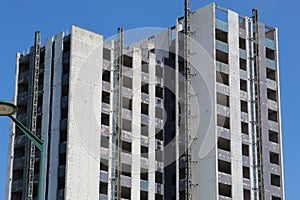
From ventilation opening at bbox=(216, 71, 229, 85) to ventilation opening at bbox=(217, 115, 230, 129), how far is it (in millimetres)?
4243

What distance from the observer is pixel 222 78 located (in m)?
77.8

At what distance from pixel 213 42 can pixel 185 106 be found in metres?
7.74

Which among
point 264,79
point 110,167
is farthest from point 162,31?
point 110,167

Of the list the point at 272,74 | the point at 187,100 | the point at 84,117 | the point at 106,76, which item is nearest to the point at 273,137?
the point at 272,74

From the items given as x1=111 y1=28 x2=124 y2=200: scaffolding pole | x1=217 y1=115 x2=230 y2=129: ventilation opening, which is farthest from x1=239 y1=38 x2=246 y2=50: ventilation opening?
x1=111 y1=28 x2=124 y2=200: scaffolding pole

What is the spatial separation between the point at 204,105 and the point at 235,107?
3874 millimetres

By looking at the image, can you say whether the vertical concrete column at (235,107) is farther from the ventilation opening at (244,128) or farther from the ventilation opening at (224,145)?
the ventilation opening at (244,128)

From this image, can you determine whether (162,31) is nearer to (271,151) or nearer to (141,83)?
(141,83)

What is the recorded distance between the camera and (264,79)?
80.6 metres

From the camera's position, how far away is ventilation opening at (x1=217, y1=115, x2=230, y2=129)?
247 ft

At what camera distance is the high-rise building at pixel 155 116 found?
A: 7238cm

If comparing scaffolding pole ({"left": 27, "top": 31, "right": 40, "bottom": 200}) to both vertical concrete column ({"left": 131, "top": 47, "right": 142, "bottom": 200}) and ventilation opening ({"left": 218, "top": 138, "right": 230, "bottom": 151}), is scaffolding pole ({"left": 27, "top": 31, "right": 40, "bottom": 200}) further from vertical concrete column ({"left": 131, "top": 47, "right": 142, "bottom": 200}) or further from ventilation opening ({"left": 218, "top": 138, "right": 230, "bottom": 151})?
ventilation opening ({"left": 218, "top": 138, "right": 230, "bottom": 151})

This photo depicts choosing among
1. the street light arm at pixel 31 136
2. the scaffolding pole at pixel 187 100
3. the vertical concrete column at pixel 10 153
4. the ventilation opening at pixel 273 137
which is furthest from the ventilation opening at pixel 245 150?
the street light arm at pixel 31 136

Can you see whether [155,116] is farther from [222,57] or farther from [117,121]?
[222,57]
